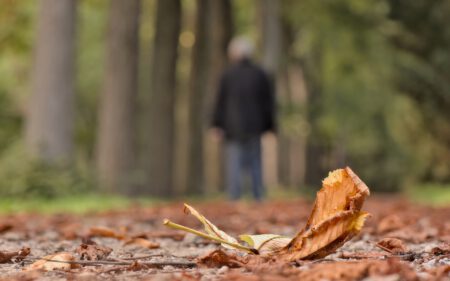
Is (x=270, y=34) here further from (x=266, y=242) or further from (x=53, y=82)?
(x=266, y=242)

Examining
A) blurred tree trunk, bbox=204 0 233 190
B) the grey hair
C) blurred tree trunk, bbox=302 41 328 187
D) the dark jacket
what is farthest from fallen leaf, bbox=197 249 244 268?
blurred tree trunk, bbox=302 41 328 187

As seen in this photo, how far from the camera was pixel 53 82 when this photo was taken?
1542 cm

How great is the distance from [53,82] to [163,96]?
640 centimetres

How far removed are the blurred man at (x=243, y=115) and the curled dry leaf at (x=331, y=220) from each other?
1000 centimetres

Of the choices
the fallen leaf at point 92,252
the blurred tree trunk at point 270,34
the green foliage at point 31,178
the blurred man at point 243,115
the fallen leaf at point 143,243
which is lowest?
the fallen leaf at point 143,243

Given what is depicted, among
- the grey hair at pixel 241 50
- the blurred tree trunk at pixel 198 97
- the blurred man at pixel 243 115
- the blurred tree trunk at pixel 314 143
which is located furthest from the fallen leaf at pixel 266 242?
the blurred tree trunk at pixel 314 143

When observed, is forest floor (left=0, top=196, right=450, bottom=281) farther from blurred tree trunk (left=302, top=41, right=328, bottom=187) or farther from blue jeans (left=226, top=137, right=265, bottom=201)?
blurred tree trunk (left=302, top=41, right=328, bottom=187)

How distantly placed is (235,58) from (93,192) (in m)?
3.43

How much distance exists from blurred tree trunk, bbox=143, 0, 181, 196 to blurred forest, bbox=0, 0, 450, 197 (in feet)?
0.09

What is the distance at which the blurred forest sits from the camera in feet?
50.8

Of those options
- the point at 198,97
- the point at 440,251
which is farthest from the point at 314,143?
the point at 440,251

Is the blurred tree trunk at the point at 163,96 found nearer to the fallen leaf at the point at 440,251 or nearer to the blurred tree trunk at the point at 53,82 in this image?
the blurred tree trunk at the point at 53,82

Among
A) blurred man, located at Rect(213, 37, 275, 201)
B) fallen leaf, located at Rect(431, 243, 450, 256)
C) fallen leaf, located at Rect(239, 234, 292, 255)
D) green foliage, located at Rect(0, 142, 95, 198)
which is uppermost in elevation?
blurred man, located at Rect(213, 37, 275, 201)

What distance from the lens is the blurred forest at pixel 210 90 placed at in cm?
1549
